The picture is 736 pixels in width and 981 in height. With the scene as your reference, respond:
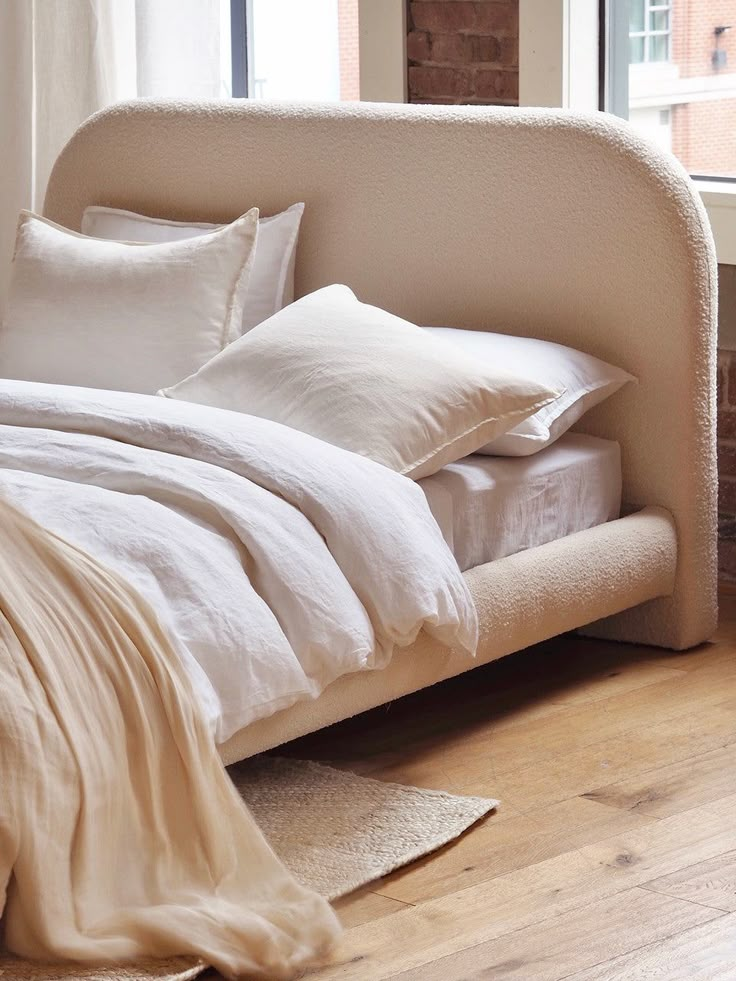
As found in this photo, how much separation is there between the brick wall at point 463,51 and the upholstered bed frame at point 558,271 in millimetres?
390

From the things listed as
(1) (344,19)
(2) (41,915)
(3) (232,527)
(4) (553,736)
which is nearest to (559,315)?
(4) (553,736)

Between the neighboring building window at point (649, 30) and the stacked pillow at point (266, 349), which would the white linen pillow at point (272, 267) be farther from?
the neighboring building window at point (649, 30)

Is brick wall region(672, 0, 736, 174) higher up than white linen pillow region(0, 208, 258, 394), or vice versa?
brick wall region(672, 0, 736, 174)

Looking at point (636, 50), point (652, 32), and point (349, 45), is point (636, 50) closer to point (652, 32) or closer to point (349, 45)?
point (652, 32)

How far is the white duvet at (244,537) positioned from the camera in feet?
7.29

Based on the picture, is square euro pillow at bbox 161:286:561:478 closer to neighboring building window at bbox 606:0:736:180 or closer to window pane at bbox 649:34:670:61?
neighboring building window at bbox 606:0:736:180

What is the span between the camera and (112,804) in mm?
2006

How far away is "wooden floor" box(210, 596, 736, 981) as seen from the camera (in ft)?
6.57

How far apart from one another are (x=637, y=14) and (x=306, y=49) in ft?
3.94

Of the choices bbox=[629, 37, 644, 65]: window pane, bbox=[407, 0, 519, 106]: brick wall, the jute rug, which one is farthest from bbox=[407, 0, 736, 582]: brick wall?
the jute rug

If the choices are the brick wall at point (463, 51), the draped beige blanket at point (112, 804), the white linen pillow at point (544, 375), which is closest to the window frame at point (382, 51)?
the brick wall at point (463, 51)

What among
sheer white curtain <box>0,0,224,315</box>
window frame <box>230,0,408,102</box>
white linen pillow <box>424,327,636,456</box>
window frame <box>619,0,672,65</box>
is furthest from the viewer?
sheer white curtain <box>0,0,224,315</box>

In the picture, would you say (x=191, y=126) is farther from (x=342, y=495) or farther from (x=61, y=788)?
(x=61, y=788)

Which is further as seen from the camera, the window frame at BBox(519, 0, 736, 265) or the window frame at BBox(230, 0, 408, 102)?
the window frame at BBox(230, 0, 408, 102)
